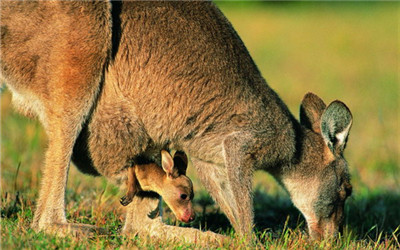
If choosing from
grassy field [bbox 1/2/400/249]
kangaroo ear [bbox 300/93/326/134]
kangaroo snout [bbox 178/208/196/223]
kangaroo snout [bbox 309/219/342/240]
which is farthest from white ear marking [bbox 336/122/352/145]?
kangaroo snout [bbox 178/208/196/223]

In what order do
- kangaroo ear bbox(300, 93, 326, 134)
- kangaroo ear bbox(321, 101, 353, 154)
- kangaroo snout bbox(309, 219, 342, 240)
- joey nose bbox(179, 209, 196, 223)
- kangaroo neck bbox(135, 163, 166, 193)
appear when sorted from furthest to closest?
kangaroo ear bbox(300, 93, 326, 134) < kangaroo snout bbox(309, 219, 342, 240) < kangaroo ear bbox(321, 101, 353, 154) < kangaroo neck bbox(135, 163, 166, 193) < joey nose bbox(179, 209, 196, 223)

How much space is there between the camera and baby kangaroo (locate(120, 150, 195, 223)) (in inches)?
199

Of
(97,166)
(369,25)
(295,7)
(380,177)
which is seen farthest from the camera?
(295,7)

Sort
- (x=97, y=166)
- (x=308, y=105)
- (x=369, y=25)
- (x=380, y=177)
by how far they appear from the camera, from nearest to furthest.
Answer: (x=97, y=166)
(x=308, y=105)
(x=380, y=177)
(x=369, y=25)

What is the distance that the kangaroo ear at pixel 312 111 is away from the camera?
19.2ft

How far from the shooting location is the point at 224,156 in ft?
17.0

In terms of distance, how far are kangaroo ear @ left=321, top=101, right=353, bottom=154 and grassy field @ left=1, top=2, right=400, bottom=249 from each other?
2.58ft

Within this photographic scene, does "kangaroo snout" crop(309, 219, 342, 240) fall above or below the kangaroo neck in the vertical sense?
below

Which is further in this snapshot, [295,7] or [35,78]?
[295,7]

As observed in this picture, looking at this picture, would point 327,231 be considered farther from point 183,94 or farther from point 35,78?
point 35,78

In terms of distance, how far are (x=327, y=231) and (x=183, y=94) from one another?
172 cm

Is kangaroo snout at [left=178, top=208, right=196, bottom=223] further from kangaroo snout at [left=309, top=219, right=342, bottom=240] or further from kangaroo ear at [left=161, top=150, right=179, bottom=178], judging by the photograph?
kangaroo snout at [left=309, top=219, right=342, bottom=240]

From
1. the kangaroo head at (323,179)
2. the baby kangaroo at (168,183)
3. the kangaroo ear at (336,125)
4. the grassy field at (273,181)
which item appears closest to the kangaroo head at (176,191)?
the baby kangaroo at (168,183)

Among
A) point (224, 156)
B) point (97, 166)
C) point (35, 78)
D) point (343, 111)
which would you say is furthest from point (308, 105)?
point (35, 78)
